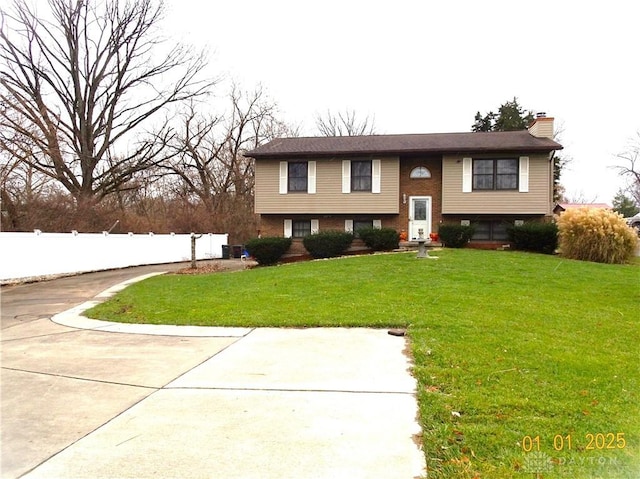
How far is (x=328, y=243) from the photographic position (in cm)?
1889

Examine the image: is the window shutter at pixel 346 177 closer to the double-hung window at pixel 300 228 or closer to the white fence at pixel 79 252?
the double-hung window at pixel 300 228

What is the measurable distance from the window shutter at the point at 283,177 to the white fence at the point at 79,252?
6959mm

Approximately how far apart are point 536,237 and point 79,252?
711 inches

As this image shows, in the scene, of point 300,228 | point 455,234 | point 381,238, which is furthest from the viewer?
point 300,228

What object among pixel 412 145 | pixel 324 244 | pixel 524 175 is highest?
pixel 412 145

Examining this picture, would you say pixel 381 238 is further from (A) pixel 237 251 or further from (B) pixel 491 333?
(B) pixel 491 333

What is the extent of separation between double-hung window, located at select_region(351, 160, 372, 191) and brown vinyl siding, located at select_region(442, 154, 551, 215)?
3.44 metres

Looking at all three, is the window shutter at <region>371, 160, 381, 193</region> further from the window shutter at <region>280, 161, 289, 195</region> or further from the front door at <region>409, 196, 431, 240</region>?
the window shutter at <region>280, 161, 289, 195</region>

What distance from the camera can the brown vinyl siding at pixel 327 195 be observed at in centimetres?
2077

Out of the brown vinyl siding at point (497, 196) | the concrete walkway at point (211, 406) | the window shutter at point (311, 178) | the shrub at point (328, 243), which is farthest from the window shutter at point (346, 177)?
the concrete walkway at point (211, 406)

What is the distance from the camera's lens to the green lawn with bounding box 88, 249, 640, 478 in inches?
117

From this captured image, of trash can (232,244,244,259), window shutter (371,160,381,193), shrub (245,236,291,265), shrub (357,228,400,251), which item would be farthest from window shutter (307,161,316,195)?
trash can (232,244,244,259)

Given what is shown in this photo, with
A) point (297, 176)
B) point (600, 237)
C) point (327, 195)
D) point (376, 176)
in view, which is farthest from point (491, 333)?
point (297, 176)

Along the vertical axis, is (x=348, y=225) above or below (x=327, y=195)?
below
